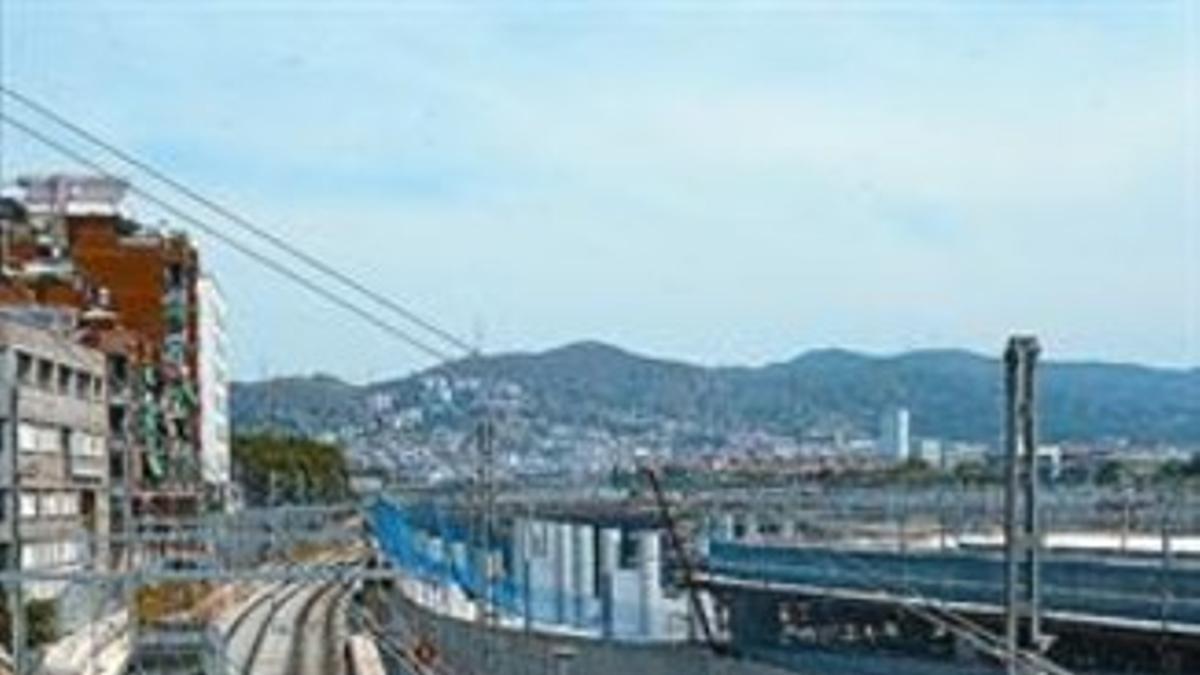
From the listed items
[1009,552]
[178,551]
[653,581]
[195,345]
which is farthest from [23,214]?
[1009,552]

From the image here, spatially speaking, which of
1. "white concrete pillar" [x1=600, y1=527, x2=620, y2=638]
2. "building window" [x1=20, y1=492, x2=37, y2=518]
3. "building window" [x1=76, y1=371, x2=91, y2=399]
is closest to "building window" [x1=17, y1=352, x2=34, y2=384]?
"building window" [x1=20, y1=492, x2=37, y2=518]

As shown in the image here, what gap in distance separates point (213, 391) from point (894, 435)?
54582 mm

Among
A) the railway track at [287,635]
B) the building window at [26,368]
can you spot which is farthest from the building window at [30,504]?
the railway track at [287,635]

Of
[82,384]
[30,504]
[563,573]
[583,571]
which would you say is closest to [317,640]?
[30,504]

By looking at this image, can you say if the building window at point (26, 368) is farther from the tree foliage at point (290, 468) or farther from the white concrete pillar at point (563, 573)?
the tree foliage at point (290, 468)

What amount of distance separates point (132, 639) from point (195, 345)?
220ft

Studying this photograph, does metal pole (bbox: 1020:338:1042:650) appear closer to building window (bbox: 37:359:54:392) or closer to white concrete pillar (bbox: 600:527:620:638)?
white concrete pillar (bbox: 600:527:620:638)

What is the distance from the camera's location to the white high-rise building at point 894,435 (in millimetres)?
77750

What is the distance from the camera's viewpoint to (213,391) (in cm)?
13188

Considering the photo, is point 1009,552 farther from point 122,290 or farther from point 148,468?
point 122,290

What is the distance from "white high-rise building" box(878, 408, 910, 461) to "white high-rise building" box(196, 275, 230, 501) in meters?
31.3

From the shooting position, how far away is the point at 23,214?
94.4m

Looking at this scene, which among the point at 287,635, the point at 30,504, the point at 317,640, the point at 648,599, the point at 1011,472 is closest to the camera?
the point at 1011,472

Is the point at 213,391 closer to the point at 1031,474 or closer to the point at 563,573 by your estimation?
the point at 563,573
